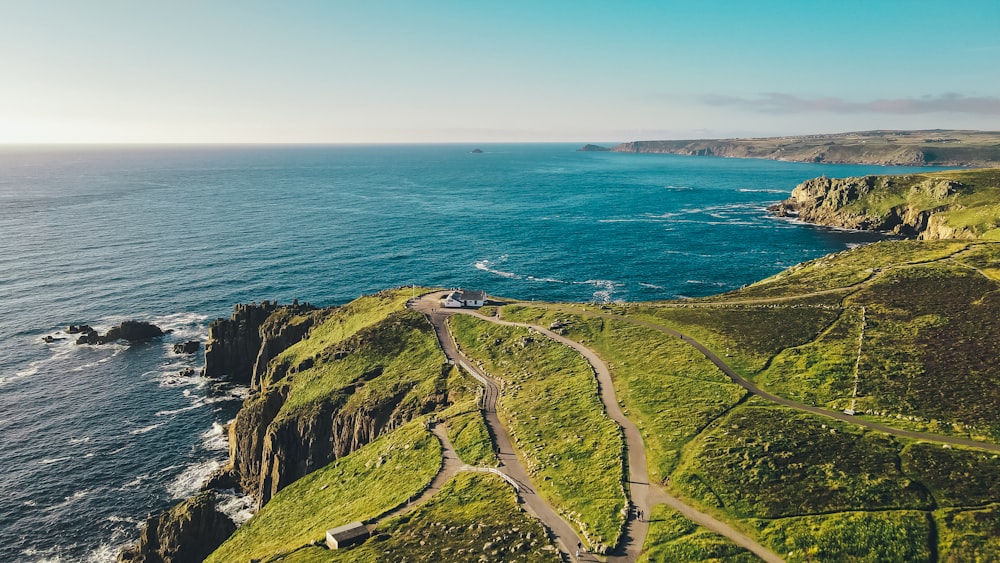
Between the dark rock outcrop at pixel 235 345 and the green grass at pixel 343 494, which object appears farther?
the dark rock outcrop at pixel 235 345

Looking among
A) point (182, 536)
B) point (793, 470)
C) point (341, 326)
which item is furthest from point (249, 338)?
point (793, 470)

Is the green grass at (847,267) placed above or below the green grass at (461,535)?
above

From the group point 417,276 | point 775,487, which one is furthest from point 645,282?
point 775,487

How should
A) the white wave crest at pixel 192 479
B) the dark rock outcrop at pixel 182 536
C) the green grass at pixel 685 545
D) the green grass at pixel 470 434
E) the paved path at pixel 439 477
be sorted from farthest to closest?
the white wave crest at pixel 192 479 → the dark rock outcrop at pixel 182 536 → the green grass at pixel 470 434 → the paved path at pixel 439 477 → the green grass at pixel 685 545

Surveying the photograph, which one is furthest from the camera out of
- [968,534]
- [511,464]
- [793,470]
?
[511,464]

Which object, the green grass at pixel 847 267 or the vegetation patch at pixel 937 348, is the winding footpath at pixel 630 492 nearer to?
the vegetation patch at pixel 937 348

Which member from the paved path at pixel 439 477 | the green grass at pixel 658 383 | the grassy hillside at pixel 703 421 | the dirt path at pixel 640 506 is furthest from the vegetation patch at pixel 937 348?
the paved path at pixel 439 477

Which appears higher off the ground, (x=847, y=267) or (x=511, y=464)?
(x=847, y=267)

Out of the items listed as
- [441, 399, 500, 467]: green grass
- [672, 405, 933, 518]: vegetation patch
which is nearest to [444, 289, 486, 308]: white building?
[441, 399, 500, 467]: green grass

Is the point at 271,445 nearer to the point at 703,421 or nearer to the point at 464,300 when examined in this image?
the point at 464,300
